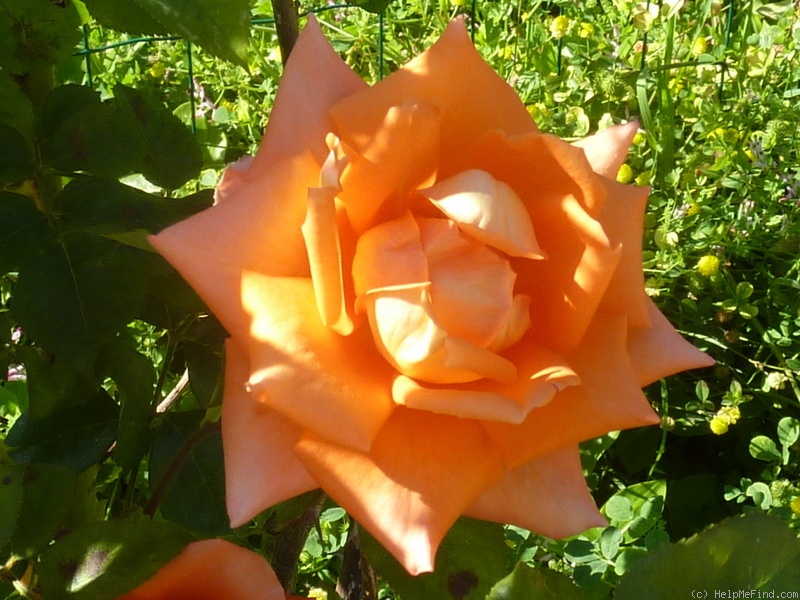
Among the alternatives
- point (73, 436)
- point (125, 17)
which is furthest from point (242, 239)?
point (73, 436)

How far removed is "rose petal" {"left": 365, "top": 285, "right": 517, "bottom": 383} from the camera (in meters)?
0.47

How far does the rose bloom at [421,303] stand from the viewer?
18.5 inches

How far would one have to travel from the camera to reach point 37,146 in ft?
2.28

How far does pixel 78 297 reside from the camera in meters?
0.64

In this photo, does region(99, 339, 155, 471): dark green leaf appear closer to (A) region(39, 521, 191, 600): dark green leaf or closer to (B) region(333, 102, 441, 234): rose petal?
(A) region(39, 521, 191, 600): dark green leaf

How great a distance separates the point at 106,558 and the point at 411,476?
22 centimetres

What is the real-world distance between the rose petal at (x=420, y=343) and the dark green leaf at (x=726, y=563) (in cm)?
14

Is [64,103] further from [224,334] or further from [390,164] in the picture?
[390,164]

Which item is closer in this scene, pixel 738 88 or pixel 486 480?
pixel 486 480

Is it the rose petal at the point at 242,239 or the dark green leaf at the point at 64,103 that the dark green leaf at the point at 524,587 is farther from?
the dark green leaf at the point at 64,103

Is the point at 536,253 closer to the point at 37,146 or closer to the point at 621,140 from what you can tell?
the point at 621,140

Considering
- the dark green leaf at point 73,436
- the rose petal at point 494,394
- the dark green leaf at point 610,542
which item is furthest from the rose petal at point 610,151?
the dark green leaf at point 610,542

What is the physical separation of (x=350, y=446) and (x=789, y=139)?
4.57ft

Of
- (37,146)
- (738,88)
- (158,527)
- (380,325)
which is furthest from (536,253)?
(738,88)
